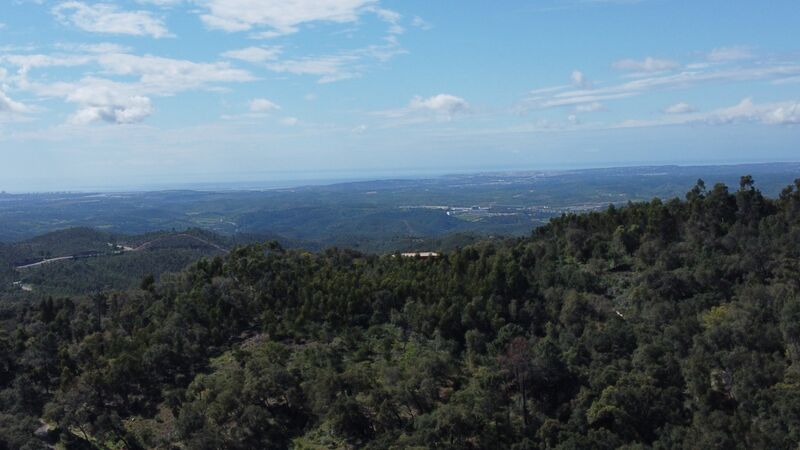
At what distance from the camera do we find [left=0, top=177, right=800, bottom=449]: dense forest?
31.4m

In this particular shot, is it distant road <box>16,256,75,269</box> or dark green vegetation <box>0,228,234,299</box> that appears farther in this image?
distant road <box>16,256,75,269</box>

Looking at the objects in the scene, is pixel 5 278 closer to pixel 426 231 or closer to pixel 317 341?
pixel 317 341

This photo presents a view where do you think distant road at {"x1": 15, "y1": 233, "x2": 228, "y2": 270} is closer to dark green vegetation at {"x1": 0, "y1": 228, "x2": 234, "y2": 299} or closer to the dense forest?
dark green vegetation at {"x1": 0, "y1": 228, "x2": 234, "y2": 299}

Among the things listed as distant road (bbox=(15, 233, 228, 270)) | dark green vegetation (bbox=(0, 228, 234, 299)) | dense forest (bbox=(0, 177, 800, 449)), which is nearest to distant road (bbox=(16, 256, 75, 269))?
distant road (bbox=(15, 233, 228, 270))

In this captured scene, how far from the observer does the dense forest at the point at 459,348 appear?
103 feet

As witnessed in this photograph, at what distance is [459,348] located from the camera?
41.4 meters

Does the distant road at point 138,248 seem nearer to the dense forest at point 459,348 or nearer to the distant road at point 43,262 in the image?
the distant road at point 43,262

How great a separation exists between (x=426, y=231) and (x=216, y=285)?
469 ft

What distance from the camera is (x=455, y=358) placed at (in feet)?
130

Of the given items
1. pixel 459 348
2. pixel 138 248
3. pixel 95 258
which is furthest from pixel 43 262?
pixel 459 348

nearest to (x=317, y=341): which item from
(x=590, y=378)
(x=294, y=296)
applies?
(x=294, y=296)

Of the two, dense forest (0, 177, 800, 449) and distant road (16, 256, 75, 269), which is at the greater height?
dense forest (0, 177, 800, 449)

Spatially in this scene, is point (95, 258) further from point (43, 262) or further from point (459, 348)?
point (459, 348)

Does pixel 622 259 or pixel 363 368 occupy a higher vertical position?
pixel 622 259
